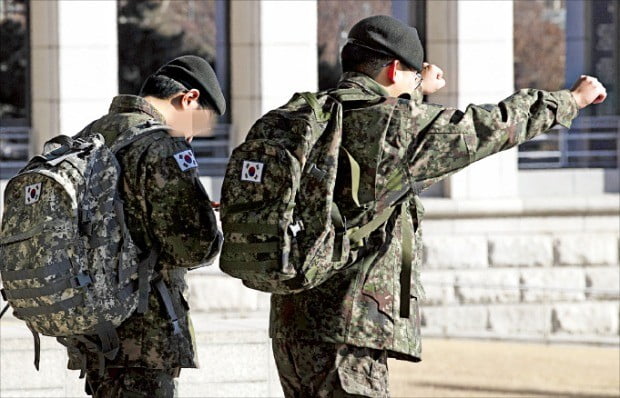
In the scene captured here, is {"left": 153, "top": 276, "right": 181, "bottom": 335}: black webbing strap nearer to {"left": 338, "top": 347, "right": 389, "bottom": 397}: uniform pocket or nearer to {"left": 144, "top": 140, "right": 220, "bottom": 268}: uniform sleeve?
{"left": 144, "top": 140, "right": 220, "bottom": 268}: uniform sleeve

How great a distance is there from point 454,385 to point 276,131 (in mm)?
7133

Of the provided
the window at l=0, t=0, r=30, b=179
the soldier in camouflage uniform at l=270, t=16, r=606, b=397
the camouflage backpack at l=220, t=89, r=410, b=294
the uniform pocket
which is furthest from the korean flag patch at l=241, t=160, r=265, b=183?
the window at l=0, t=0, r=30, b=179

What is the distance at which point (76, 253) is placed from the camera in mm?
4859

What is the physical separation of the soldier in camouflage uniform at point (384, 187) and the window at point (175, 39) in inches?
399

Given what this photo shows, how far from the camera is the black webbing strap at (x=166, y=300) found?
5.07 m

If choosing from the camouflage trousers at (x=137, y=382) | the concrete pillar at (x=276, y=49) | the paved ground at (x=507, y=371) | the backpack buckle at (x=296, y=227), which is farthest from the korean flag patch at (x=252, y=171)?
the concrete pillar at (x=276, y=49)

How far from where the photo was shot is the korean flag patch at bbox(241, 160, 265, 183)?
472 cm

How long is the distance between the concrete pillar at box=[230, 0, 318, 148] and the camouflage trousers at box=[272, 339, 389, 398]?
9494 mm

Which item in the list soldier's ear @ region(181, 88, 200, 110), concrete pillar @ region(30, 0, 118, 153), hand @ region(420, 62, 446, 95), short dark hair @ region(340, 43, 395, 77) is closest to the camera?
short dark hair @ region(340, 43, 395, 77)

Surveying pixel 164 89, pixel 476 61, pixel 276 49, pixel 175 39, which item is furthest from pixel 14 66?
pixel 164 89

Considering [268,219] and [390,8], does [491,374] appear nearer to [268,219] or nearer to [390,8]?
[390,8]

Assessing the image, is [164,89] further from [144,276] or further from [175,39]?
[175,39]

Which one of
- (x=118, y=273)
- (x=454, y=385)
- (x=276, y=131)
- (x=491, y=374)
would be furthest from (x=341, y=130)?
(x=491, y=374)

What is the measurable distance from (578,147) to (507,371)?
461 centimetres
